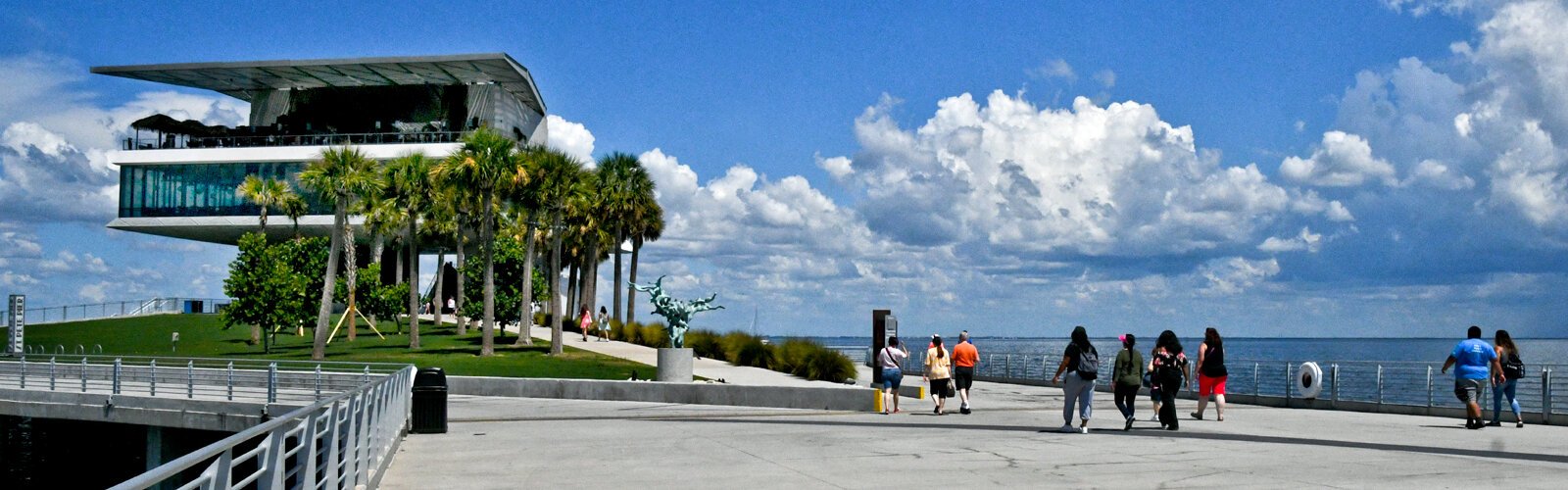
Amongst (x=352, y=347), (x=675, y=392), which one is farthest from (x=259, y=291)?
(x=675, y=392)

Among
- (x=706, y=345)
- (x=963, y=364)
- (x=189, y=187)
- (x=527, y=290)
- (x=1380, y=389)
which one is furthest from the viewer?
(x=189, y=187)

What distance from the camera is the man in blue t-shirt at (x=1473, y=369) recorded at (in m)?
18.9

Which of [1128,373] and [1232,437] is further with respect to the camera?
[1128,373]

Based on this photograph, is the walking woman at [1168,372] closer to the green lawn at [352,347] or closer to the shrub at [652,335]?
the green lawn at [352,347]

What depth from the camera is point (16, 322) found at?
1508 inches

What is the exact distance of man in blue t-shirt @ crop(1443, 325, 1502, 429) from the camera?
1888 cm

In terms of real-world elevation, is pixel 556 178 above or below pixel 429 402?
above

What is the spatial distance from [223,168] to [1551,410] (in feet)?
255

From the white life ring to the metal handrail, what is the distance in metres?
17.3

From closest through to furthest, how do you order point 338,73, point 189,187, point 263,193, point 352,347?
point 352,347
point 263,193
point 189,187
point 338,73

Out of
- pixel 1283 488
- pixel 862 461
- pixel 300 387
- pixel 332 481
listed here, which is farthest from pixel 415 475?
pixel 300 387

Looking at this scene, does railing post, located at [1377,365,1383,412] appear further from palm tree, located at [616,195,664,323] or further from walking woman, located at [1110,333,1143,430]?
palm tree, located at [616,195,664,323]

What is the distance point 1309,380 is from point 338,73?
72070mm

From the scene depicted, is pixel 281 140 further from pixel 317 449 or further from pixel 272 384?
pixel 317 449
